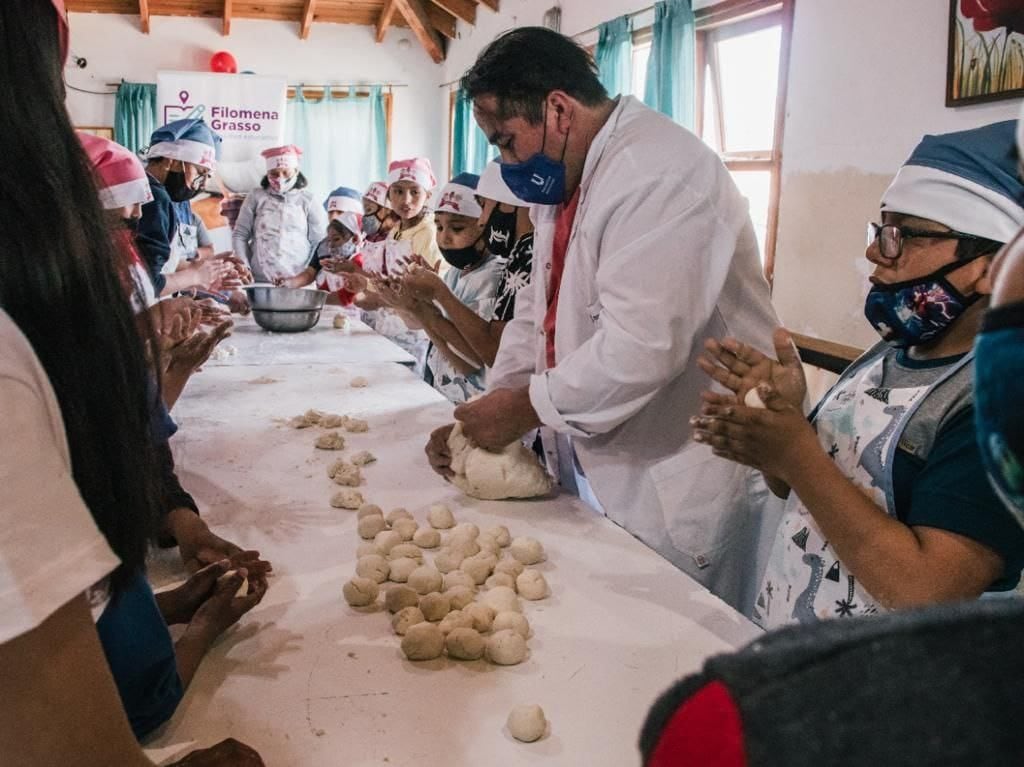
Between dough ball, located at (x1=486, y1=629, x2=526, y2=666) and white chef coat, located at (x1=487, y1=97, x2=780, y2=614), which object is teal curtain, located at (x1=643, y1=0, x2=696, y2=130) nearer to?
white chef coat, located at (x1=487, y1=97, x2=780, y2=614)

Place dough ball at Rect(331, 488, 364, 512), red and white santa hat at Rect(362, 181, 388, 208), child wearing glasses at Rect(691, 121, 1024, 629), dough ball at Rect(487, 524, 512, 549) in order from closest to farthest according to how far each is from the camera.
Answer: child wearing glasses at Rect(691, 121, 1024, 629) → dough ball at Rect(487, 524, 512, 549) → dough ball at Rect(331, 488, 364, 512) → red and white santa hat at Rect(362, 181, 388, 208)

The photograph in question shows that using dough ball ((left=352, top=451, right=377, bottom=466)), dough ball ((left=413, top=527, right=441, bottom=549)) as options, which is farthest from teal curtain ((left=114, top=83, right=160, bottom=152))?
dough ball ((left=413, top=527, right=441, bottom=549))

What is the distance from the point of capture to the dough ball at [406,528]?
1521mm

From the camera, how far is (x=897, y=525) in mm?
1099

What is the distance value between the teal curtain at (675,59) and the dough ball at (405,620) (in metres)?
3.92

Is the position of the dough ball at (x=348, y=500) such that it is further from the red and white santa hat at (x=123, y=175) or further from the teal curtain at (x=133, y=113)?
the teal curtain at (x=133, y=113)

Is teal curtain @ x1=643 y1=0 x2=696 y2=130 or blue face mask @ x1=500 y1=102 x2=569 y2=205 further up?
teal curtain @ x1=643 y1=0 x2=696 y2=130

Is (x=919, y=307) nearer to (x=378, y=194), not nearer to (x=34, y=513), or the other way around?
(x=34, y=513)

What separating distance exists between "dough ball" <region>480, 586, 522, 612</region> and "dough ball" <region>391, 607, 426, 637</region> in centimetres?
11

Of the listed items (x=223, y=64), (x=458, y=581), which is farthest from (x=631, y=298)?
(x=223, y=64)

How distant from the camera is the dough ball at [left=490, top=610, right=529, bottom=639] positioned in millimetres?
1161

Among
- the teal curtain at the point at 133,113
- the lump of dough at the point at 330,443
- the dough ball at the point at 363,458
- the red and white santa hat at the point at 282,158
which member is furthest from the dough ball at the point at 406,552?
the teal curtain at the point at 133,113

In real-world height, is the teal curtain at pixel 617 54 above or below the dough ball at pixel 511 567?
above

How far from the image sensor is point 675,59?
4570mm
